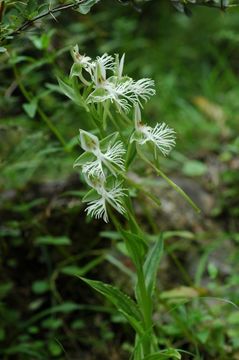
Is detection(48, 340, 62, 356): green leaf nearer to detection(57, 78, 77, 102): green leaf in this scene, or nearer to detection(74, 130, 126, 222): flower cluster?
detection(74, 130, 126, 222): flower cluster

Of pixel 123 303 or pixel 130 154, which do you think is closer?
pixel 130 154

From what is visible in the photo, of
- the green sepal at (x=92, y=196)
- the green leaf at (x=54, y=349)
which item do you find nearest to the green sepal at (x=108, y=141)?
the green sepal at (x=92, y=196)

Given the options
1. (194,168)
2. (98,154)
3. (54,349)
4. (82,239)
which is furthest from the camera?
(194,168)

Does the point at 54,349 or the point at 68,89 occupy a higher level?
the point at 68,89

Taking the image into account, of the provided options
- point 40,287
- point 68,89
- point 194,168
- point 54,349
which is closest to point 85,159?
point 68,89

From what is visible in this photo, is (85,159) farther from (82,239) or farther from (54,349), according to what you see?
(82,239)

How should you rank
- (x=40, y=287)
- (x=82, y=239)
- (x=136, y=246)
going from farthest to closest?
(x=82, y=239)
(x=40, y=287)
(x=136, y=246)

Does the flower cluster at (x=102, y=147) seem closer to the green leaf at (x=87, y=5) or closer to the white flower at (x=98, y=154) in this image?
the white flower at (x=98, y=154)
